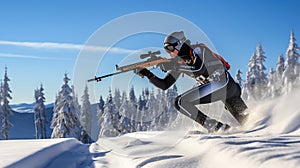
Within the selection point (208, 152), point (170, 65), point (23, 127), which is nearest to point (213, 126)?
point (170, 65)

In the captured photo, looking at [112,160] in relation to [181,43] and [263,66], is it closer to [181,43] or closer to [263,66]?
[181,43]

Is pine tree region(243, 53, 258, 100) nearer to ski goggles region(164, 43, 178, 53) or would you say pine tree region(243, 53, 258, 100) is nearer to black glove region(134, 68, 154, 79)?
black glove region(134, 68, 154, 79)

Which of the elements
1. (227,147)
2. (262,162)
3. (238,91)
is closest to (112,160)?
(227,147)

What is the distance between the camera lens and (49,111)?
145125 millimetres

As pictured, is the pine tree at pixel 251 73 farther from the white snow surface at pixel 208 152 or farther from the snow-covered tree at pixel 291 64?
the white snow surface at pixel 208 152

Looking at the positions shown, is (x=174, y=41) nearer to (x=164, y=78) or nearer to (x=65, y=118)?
(x=164, y=78)

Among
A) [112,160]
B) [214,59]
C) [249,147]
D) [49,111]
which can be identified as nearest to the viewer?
[249,147]

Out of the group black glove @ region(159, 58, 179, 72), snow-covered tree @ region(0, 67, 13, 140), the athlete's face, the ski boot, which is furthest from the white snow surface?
snow-covered tree @ region(0, 67, 13, 140)

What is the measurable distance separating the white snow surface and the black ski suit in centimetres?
75

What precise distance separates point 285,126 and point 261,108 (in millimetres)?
2261

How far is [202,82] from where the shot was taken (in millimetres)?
7824

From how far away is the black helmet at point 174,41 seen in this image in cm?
728

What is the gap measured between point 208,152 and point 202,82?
3.79 m

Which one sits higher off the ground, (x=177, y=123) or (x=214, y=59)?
(x=214, y=59)
